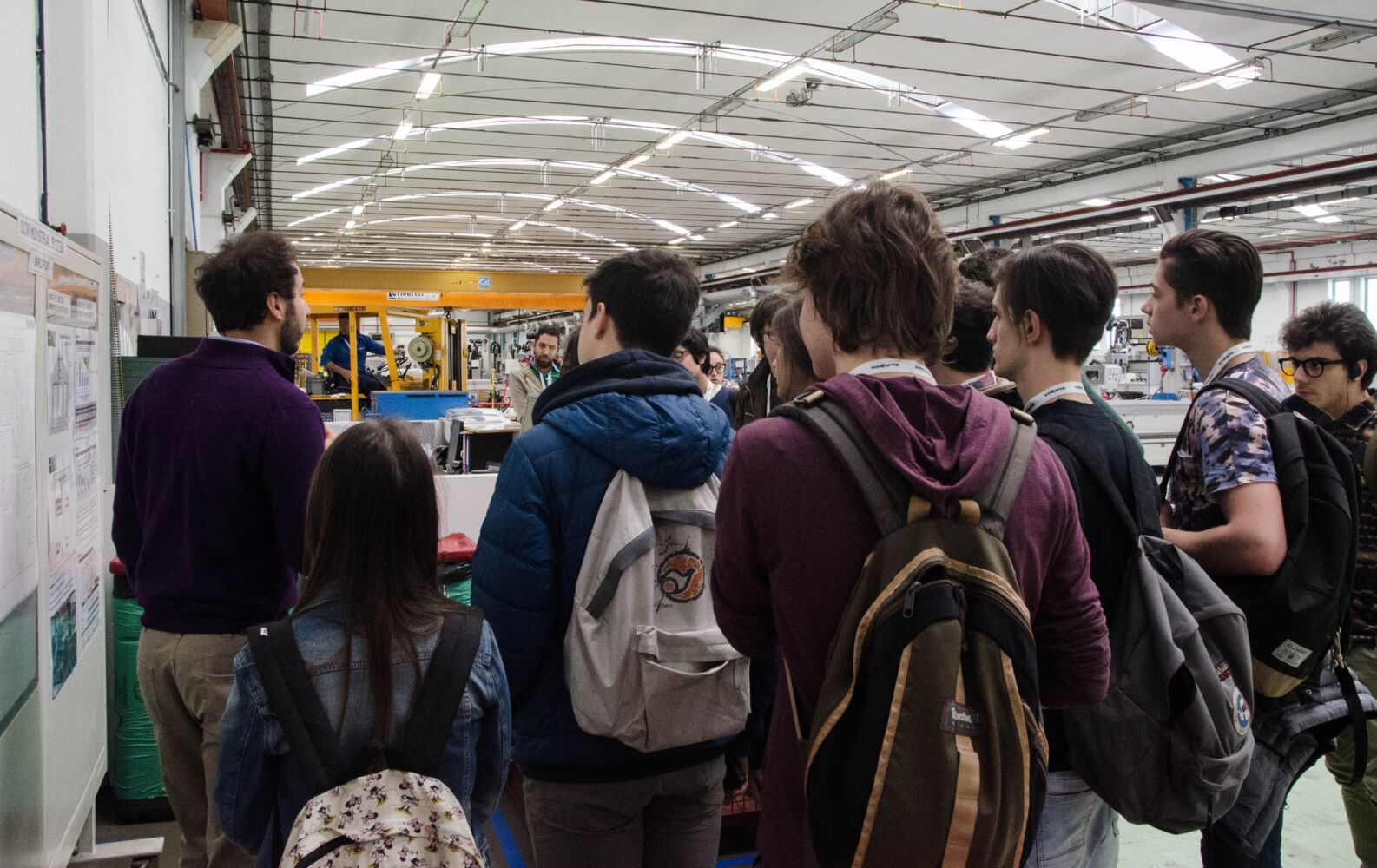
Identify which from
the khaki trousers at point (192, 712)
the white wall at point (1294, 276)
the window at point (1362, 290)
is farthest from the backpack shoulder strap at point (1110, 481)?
the window at point (1362, 290)

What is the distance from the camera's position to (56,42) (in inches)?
91.4

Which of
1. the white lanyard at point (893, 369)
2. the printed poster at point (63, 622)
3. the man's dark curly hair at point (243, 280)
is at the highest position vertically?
the man's dark curly hair at point (243, 280)

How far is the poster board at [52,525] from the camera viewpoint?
165 centimetres

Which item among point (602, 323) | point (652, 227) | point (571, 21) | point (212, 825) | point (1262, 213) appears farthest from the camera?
point (652, 227)

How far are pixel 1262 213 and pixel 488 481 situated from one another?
15.3 meters

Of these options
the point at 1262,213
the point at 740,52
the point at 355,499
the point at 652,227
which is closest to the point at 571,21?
the point at 740,52

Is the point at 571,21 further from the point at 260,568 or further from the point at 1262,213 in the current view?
the point at 1262,213

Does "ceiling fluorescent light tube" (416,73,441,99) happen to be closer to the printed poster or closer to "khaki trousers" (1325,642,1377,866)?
the printed poster

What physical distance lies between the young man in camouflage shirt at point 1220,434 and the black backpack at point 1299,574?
0.04 metres

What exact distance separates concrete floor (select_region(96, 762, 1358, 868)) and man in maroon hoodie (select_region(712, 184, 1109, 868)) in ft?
5.13

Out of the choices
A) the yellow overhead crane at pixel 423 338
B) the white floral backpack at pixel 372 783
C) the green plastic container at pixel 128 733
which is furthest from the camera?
the yellow overhead crane at pixel 423 338

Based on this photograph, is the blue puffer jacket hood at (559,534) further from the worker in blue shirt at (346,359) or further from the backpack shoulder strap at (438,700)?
the worker in blue shirt at (346,359)

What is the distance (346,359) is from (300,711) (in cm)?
845

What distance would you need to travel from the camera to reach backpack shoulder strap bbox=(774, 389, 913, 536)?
96 centimetres
